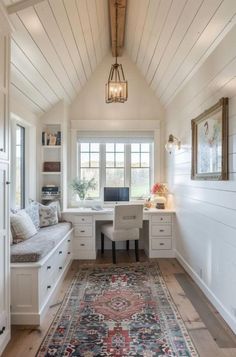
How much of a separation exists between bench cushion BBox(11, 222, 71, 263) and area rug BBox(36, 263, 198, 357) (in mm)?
593

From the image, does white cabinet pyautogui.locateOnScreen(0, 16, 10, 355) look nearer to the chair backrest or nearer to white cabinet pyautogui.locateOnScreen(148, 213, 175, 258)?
the chair backrest

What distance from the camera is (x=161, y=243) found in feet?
14.0

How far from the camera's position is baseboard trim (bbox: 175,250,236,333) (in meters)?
2.28

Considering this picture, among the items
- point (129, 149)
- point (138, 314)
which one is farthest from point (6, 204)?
point (129, 149)

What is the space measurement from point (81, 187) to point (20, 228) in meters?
1.74

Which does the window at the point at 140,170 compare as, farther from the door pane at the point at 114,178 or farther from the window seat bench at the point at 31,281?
the window seat bench at the point at 31,281

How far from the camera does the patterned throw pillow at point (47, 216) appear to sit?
3836 millimetres

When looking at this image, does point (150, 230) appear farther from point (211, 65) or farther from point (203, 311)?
point (211, 65)

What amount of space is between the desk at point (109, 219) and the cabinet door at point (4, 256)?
2175mm

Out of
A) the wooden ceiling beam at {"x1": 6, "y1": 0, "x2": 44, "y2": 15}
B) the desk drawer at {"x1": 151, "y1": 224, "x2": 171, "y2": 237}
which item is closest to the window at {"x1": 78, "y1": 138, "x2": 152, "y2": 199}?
the desk drawer at {"x1": 151, "y1": 224, "x2": 171, "y2": 237}

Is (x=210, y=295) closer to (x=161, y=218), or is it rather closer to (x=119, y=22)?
(x=161, y=218)

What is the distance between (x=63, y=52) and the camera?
3256 millimetres

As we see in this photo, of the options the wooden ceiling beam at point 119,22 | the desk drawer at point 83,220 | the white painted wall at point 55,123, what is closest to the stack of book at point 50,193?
the white painted wall at point 55,123

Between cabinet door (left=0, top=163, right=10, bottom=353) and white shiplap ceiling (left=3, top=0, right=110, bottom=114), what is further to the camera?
white shiplap ceiling (left=3, top=0, right=110, bottom=114)
